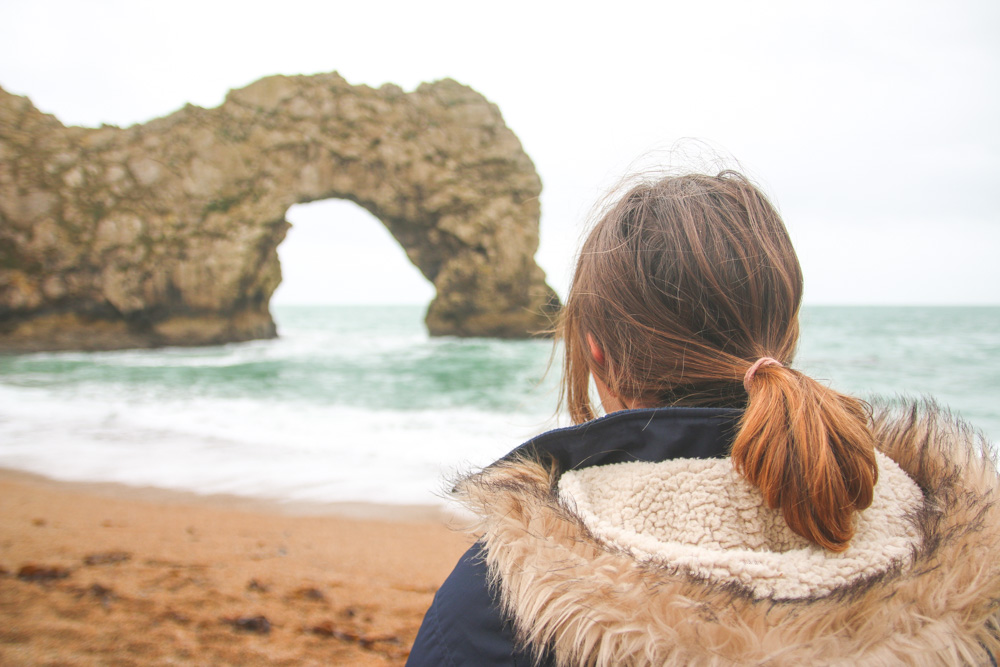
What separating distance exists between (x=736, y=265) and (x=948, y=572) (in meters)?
0.44

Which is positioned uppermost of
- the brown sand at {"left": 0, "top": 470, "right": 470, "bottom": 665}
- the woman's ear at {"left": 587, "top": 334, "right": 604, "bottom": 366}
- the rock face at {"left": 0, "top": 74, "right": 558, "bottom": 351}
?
the rock face at {"left": 0, "top": 74, "right": 558, "bottom": 351}

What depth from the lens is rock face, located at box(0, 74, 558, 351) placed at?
15.5m

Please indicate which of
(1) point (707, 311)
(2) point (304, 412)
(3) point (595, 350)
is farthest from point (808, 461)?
(2) point (304, 412)

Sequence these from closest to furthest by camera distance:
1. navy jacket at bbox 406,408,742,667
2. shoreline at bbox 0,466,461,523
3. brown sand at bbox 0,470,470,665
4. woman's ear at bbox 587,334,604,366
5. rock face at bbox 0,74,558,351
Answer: navy jacket at bbox 406,408,742,667
woman's ear at bbox 587,334,604,366
brown sand at bbox 0,470,470,665
shoreline at bbox 0,466,461,523
rock face at bbox 0,74,558,351

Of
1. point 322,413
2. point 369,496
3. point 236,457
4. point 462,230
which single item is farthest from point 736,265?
point 462,230

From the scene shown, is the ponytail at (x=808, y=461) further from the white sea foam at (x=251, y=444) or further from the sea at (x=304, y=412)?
the white sea foam at (x=251, y=444)

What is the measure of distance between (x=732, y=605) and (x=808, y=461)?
18 cm

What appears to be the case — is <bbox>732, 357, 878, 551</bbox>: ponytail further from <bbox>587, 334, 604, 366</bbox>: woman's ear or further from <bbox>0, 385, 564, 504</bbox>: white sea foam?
<bbox>0, 385, 564, 504</bbox>: white sea foam

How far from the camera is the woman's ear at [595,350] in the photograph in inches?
34.6

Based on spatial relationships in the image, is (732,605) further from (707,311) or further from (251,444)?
(251,444)

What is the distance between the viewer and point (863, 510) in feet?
2.12

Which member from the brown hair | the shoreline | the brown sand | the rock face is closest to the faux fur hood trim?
the brown hair

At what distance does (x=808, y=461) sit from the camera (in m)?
0.60

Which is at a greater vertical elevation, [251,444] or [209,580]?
[209,580]
